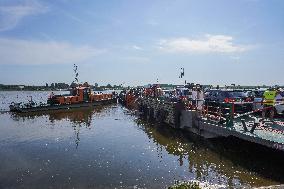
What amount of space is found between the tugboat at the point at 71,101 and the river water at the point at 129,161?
1867 cm

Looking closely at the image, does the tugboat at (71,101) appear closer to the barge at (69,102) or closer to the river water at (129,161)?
the barge at (69,102)

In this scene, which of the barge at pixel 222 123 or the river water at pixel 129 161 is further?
the barge at pixel 222 123

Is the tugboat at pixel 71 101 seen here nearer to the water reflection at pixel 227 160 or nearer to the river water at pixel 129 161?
Result: the river water at pixel 129 161

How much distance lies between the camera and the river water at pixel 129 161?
12000mm

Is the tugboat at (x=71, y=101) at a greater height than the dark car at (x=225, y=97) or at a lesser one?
lesser

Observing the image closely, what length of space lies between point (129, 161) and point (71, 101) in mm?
30876

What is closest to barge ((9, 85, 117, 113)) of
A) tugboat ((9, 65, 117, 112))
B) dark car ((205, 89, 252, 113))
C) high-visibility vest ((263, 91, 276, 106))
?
tugboat ((9, 65, 117, 112))

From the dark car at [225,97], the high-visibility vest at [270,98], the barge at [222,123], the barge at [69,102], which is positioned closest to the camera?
the barge at [222,123]

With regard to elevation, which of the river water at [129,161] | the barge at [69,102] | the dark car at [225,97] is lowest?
the river water at [129,161]

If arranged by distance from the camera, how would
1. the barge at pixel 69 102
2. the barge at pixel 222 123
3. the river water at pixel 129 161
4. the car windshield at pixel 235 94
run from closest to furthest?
the river water at pixel 129 161
the barge at pixel 222 123
the car windshield at pixel 235 94
the barge at pixel 69 102

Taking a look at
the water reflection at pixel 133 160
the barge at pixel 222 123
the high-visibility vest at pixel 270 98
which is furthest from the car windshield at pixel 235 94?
the high-visibility vest at pixel 270 98

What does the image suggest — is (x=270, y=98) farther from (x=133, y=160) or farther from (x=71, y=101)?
(x=71, y=101)

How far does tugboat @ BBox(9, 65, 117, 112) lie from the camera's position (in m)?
40.5

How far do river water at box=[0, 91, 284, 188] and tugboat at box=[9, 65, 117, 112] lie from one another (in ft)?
61.3
